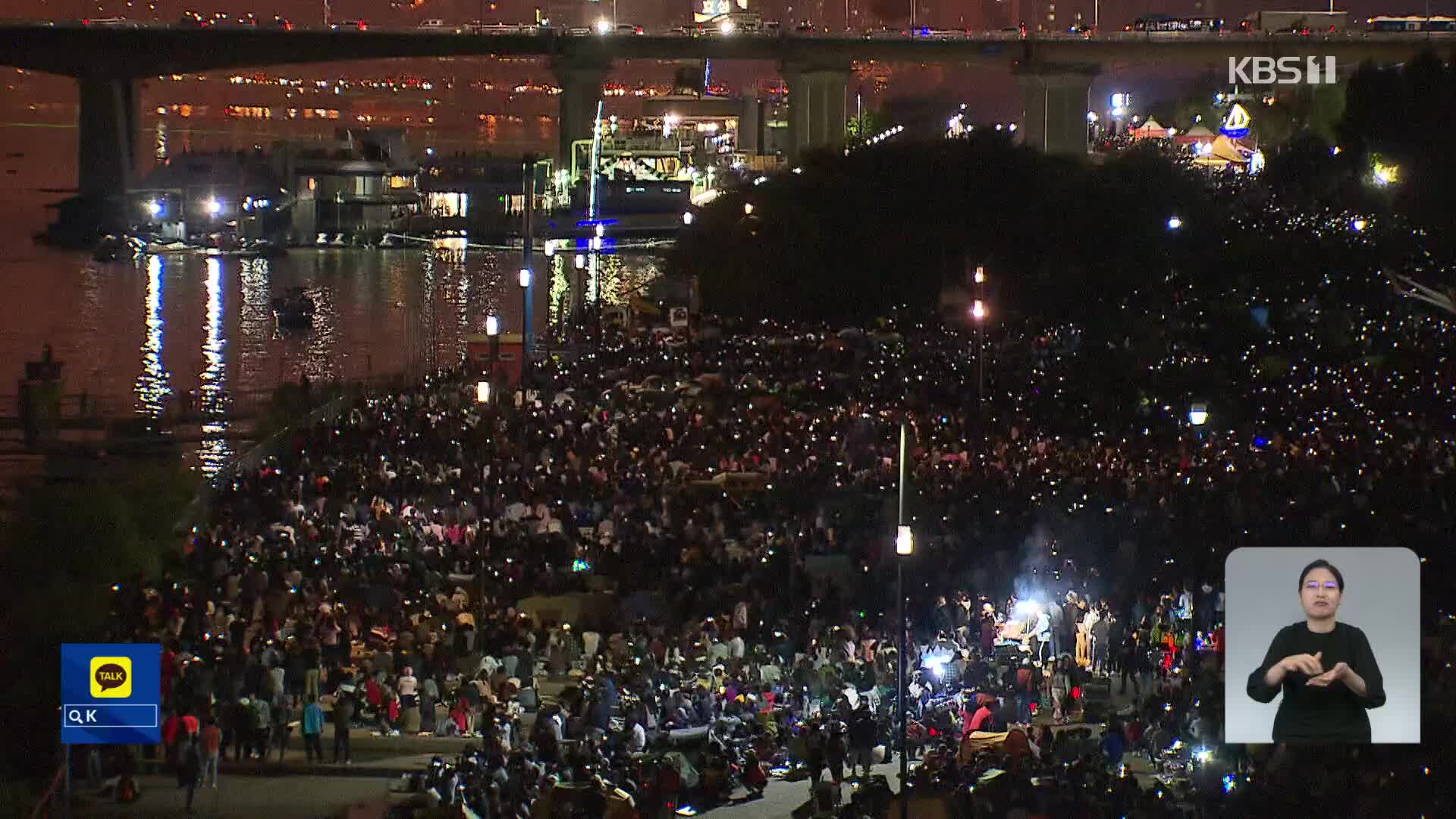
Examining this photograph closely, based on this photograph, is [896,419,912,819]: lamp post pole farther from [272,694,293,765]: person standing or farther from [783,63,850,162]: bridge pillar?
[783,63,850,162]: bridge pillar

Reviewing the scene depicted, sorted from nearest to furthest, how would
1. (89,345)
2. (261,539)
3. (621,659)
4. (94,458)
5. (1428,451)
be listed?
(621,659) < (261,539) < (1428,451) < (94,458) < (89,345)

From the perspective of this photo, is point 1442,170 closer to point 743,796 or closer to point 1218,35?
point 743,796

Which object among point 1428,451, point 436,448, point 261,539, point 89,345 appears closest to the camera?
point 261,539

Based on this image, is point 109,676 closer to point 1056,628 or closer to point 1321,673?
point 1321,673

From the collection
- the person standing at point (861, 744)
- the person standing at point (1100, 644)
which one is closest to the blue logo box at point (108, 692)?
the person standing at point (861, 744)

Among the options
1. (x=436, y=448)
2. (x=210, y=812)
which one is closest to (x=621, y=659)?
(x=210, y=812)

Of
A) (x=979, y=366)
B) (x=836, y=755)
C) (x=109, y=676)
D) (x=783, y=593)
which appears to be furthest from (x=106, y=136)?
(x=836, y=755)
